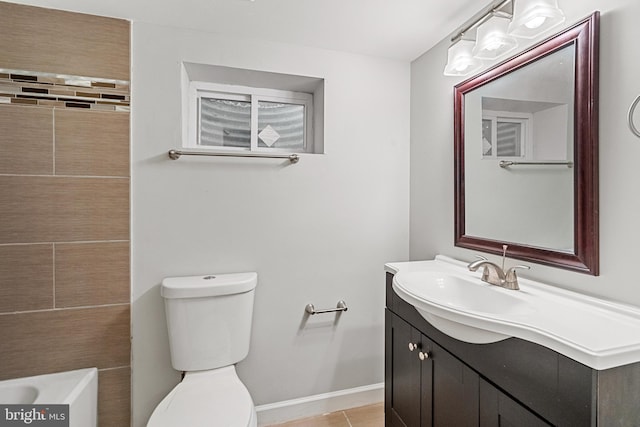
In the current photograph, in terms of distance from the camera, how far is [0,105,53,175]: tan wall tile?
1.41 meters

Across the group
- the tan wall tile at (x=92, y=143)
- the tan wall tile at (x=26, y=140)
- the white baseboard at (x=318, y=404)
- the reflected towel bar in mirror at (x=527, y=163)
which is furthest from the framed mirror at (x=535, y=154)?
the tan wall tile at (x=26, y=140)

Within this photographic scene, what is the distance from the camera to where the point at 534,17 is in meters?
1.07

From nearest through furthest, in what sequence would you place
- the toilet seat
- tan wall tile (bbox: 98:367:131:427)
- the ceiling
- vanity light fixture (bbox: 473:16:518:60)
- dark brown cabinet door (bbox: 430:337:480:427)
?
1. dark brown cabinet door (bbox: 430:337:480:427)
2. the toilet seat
3. vanity light fixture (bbox: 473:16:518:60)
4. the ceiling
5. tan wall tile (bbox: 98:367:131:427)

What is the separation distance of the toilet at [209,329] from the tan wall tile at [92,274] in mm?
236

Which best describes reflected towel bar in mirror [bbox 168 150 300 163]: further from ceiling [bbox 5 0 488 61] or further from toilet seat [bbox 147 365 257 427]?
toilet seat [bbox 147 365 257 427]

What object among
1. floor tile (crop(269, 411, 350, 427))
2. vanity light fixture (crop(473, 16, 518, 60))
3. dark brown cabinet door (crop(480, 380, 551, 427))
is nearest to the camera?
dark brown cabinet door (crop(480, 380, 551, 427))

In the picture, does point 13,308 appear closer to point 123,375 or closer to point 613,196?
point 123,375

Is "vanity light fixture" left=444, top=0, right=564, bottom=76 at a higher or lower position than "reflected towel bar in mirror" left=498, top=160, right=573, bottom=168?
higher

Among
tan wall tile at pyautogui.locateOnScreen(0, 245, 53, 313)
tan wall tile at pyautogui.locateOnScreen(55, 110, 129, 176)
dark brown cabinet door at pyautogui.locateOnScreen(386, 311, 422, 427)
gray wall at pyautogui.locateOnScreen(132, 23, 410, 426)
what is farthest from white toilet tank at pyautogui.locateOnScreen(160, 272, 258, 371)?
dark brown cabinet door at pyautogui.locateOnScreen(386, 311, 422, 427)

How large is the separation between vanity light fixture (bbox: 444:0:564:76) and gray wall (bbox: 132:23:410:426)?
1.83 ft

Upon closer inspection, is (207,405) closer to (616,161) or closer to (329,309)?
(329,309)

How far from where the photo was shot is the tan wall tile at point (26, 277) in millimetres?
1416

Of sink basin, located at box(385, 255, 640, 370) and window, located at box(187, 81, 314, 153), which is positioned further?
window, located at box(187, 81, 314, 153)

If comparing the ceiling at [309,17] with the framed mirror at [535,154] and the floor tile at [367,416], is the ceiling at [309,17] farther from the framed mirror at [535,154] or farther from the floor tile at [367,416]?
the floor tile at [367,416]
